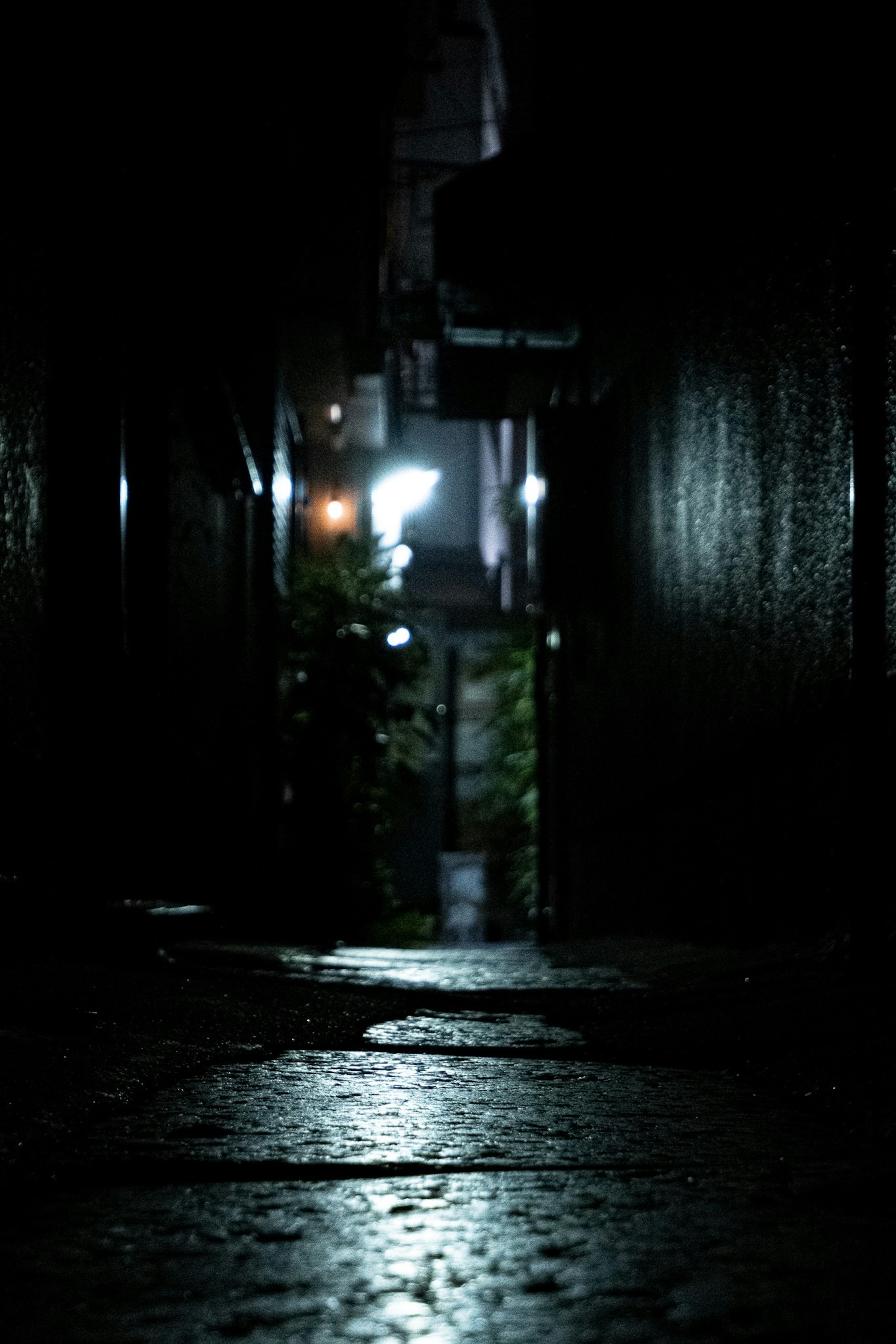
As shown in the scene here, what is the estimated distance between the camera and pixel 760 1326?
1.33m

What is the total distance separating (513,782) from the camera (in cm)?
1911

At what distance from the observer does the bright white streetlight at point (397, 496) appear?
23.9 metres

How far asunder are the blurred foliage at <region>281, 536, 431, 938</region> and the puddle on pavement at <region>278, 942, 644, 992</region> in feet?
13.9

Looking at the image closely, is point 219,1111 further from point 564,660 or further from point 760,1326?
point 564,660

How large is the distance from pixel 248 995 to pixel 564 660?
9.22 meters

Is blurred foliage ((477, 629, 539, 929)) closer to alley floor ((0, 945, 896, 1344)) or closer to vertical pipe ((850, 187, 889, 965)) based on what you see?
vertical pipe ((850, 187, 889, 965))

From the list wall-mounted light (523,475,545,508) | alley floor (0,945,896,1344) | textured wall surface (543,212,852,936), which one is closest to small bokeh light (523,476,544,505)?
wall-mounted light (523,475,545,508)

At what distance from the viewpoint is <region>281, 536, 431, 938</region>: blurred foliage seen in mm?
12656

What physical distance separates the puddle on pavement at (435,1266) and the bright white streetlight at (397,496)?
20805 mm

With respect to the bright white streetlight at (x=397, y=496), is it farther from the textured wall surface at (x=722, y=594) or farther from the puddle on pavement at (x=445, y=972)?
the puddle on pavement at (x=445, y=972)

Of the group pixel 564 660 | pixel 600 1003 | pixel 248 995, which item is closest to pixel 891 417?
pixel 600 1003

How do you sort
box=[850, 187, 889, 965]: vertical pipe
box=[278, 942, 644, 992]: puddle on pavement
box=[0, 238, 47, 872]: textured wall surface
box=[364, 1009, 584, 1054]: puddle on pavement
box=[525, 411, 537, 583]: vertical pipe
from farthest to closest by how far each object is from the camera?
box=[525, 411, 537, 583]: vertical pipe → box=[278, 942, 644, 992]: puddle on pavement → box=[850, 187, 889, 965]: vertical pipe → box=[0, 238, 47, 872]: textured wall surface → box=[364, 1009, 584, 1054]: puddle on pavement

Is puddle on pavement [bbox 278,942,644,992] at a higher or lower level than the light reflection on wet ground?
lower

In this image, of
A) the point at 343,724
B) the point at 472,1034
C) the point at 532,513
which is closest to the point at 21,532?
the point at 472,1034
